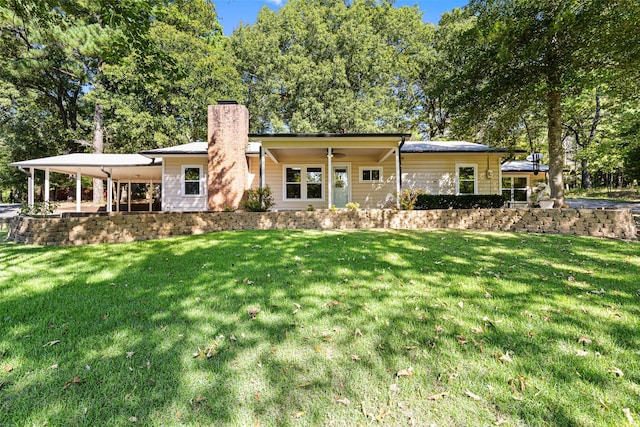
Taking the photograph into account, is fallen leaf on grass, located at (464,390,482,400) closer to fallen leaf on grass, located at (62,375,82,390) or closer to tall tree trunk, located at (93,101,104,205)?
fallen leaf on grass, located at (62,375,82,390)

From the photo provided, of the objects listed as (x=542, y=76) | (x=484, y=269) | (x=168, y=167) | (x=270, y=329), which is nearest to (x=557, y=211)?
(x=542, y=76)

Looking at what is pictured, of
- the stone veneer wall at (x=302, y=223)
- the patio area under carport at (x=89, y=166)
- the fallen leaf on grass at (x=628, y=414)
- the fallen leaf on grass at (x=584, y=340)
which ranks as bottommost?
the fallen leaf on grass at (x=628, y=414)

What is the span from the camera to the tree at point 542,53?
893 cm

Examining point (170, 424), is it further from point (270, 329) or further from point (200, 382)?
point (270, 329)

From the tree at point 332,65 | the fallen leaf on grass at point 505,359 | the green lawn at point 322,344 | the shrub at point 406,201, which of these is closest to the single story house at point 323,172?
the shrub at point 406,201

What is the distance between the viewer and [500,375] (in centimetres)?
223

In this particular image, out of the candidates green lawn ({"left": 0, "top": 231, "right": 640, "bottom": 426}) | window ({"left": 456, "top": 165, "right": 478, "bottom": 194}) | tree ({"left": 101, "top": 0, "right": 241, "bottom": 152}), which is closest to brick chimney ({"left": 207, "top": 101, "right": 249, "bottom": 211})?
green lawn ({"left": 0, "top": 231, "right": 640, "bottom": 426})

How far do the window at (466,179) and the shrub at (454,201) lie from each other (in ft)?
6.24

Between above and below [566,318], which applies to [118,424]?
below

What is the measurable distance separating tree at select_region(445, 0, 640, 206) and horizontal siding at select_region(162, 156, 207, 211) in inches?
484

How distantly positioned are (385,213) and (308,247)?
177 inches

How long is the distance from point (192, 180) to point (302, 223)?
7.51 metres

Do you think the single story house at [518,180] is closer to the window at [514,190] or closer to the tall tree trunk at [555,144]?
the window at [514,190]

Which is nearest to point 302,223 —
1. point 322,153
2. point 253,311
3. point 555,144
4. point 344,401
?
point 322,153
